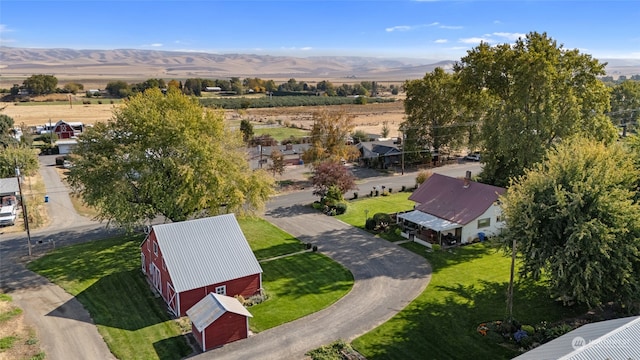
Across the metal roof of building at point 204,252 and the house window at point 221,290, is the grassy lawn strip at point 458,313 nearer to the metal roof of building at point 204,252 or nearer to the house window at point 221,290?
the house window at point 221,290

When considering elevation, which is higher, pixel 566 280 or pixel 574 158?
pixel 574 158

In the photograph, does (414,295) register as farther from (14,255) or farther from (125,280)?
(14,255)

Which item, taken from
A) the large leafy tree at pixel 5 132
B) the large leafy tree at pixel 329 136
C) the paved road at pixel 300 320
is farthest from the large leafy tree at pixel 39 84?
the large leafy tree at pixel 329 136

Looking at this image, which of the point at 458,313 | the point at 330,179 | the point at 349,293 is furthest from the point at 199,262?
the point at 330,179

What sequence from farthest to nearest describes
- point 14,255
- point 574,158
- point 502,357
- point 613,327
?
1. point 14,255
2. point 574,158
3. point 502,357
4. point 613,327

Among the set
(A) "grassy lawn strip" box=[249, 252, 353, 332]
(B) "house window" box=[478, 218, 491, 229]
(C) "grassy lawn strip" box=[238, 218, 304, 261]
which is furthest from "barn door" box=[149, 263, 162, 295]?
(B) "house window" box=[478, 218, 491, 229]

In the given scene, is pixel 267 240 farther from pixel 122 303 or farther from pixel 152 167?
pixel 122 303

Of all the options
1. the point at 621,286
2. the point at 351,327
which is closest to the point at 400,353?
the point at 351,327
